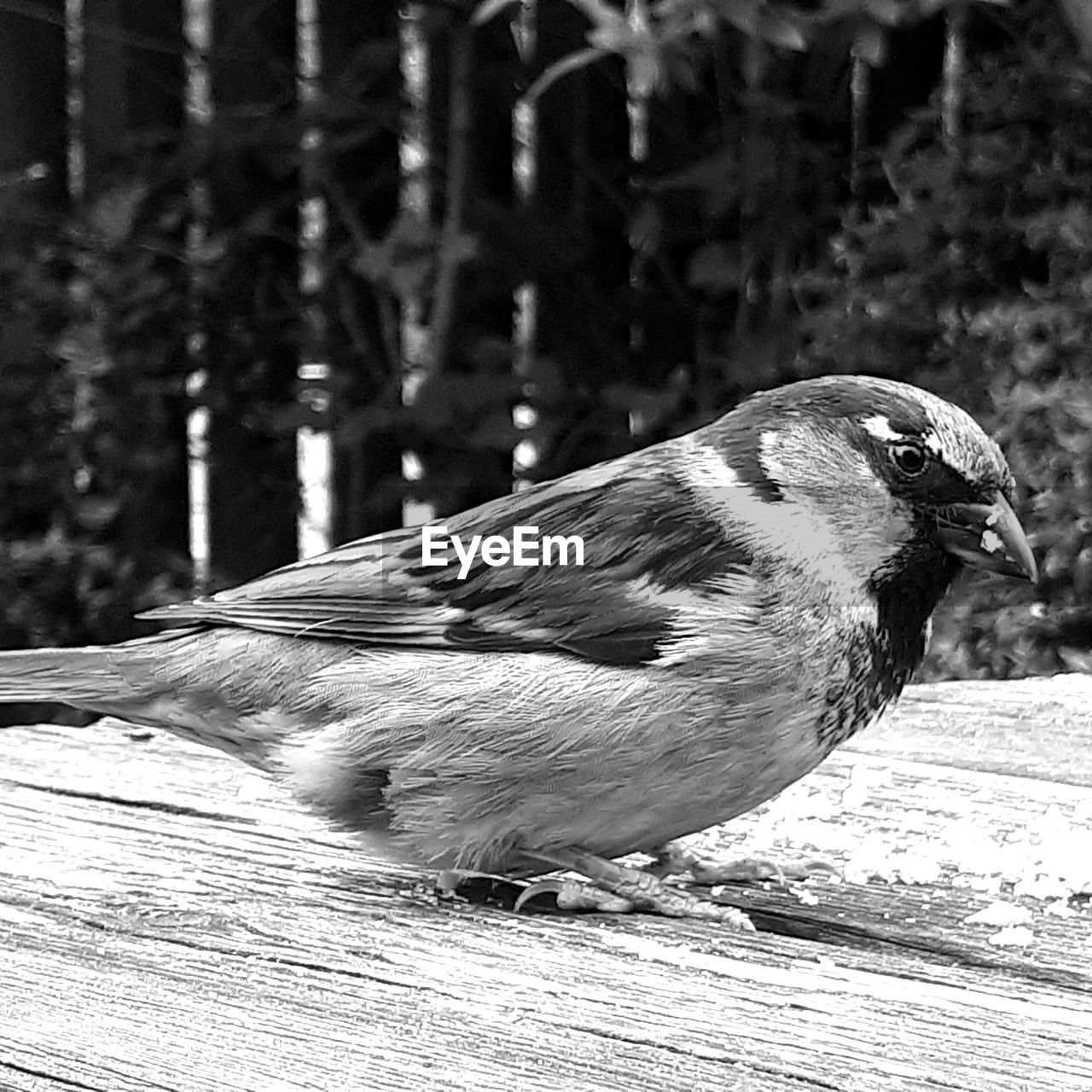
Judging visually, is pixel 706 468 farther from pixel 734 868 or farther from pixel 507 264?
pixel 507 264

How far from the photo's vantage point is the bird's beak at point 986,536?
1497 mm

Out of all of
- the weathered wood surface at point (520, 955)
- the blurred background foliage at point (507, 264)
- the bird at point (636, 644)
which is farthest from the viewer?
the blurred background foliage at point (507, 264)

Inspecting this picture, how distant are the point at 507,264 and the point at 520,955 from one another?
291 cm

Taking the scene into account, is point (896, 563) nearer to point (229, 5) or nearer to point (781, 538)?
point (781, 538)

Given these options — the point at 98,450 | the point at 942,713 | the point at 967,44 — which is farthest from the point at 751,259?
the point at 942,713

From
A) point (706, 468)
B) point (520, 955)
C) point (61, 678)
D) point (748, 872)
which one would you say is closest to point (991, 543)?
point (706, 468)

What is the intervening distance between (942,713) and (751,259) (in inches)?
81.9

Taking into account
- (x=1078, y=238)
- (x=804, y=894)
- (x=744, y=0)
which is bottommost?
(x=804, y=894)

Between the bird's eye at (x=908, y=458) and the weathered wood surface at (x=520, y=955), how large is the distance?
37 centimetres

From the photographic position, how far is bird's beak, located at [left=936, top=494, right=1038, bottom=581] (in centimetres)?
150

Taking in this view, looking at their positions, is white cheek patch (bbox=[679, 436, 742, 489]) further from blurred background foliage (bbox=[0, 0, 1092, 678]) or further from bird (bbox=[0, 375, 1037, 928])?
blurred background foliage (bbox=[0, 0, 1092, 678])

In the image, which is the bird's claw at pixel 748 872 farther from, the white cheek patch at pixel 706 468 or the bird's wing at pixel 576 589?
the white cheek patch at pixel 706 468

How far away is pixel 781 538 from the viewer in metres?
1.52

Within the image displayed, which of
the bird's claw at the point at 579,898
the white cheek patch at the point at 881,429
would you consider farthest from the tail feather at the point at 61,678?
the white cheek patch at the point at 881,429
